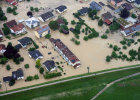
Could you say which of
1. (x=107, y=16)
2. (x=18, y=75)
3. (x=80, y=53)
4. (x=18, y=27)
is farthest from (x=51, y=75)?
(x=107, y=16)

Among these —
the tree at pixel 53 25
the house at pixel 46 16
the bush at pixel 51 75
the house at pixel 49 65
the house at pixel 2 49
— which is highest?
the house at pixel 46 16

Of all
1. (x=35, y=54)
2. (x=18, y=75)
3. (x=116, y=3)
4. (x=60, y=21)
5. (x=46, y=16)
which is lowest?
(x=18, y=75)

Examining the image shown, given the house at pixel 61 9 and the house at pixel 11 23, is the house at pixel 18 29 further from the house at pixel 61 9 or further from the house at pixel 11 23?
the house at pixel 61 9

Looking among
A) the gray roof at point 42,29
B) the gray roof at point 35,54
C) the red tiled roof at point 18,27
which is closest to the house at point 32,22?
the red tiled roof at point 18,27

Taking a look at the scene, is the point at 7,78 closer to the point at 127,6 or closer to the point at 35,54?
the point at 35,54

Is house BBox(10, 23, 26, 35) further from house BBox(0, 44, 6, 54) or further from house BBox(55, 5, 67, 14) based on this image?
house BBox(55, 5, 67, 14)

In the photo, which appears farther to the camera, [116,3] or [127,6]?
[116,3]
